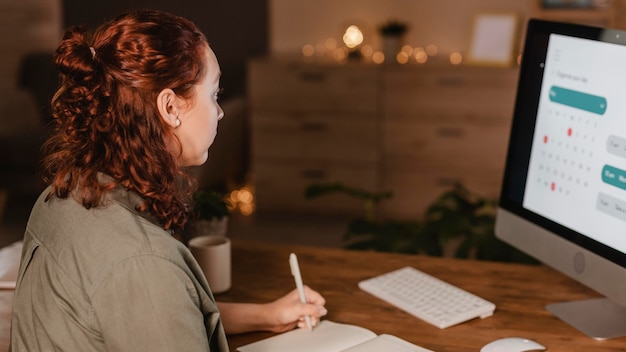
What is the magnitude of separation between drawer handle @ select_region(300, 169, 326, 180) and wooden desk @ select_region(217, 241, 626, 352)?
2.96 meters

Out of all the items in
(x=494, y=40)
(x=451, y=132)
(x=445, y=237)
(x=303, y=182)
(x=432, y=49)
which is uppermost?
(x=494, y=40)

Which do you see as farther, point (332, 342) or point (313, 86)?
point (313, 86)

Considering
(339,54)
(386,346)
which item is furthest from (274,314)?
(339,54)

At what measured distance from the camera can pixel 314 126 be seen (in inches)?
197

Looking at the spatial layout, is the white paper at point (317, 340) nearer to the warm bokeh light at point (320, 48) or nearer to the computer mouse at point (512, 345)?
the computer mouse at point (512, 345)

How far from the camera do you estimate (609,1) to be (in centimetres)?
470

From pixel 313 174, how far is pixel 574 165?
11.3 feet

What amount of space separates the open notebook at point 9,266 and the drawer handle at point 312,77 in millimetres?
2990

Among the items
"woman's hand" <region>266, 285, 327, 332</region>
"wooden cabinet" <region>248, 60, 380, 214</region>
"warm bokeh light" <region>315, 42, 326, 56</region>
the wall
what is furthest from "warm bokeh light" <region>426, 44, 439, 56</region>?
"woman's hand" <region>266, 285, 327, 332</region>

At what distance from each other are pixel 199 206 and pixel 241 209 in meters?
3.35

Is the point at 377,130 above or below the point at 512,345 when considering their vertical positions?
below

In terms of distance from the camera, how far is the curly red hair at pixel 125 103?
1198 millimetres

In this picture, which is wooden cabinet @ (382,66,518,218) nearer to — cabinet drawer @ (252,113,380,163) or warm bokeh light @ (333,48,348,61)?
cabinet drawer @ (252,113,380,163)

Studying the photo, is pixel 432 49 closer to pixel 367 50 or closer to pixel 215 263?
pixel 367 50
